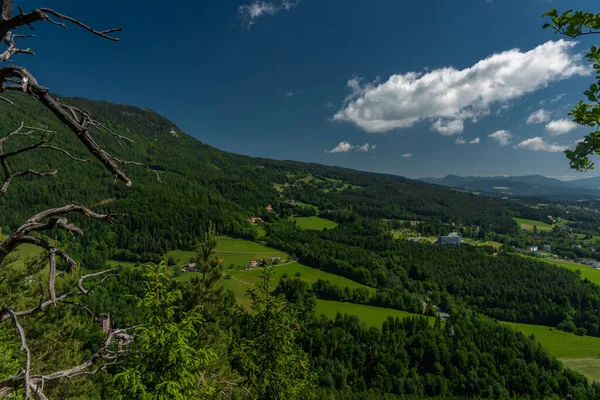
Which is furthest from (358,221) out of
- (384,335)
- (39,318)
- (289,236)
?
(39,318)

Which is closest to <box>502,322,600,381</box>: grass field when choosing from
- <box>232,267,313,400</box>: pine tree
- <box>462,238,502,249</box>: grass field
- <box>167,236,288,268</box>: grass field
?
<box>167,236,288,268</box>: grass field

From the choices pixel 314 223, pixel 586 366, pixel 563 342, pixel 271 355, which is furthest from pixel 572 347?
pixel 314 223

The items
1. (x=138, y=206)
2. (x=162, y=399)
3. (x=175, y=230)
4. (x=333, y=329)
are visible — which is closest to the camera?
(x=162, y=399)

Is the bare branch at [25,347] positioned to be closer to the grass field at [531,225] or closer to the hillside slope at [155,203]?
the hillside slope at [155,203]

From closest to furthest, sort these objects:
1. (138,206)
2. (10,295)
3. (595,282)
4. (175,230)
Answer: (10,295)
(595,282)
(175,230)
(138,206)

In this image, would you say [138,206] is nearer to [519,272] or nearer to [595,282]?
[519,272]

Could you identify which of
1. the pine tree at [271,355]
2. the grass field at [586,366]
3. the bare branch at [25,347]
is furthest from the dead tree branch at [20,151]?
the grass field at [586,366]

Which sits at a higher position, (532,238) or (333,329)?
(532,238)

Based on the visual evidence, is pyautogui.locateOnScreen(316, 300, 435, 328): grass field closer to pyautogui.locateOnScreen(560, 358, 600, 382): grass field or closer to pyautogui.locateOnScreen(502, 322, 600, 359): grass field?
pyautogui.locateOnScreen(502, 322, 600, 359): grass field

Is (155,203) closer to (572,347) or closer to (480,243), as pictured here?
(572,347)
